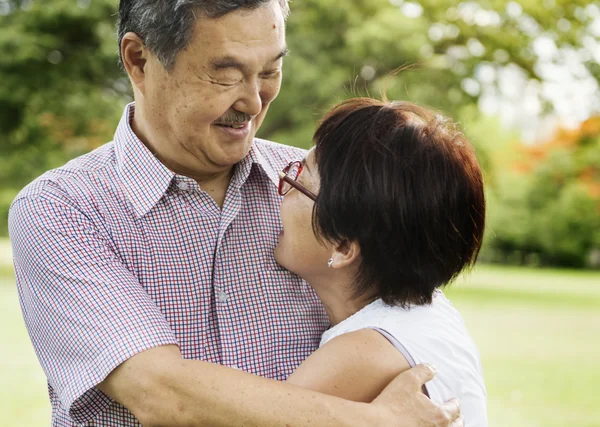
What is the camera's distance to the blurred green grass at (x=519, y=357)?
7.75m

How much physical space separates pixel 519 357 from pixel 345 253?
31.4ft

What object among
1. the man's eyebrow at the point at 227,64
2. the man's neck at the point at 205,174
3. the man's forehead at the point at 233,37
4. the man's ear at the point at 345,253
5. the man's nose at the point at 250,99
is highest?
the man's forehead at the point at 233,37

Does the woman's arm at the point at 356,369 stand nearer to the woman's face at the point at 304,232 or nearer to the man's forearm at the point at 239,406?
the man's forearm at the point at 239,406

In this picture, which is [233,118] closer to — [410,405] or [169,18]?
[169,18]

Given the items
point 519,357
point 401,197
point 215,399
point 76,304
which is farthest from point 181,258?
point 519,357

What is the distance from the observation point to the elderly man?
167 centimetres

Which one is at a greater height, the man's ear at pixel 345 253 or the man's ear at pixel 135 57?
the man's ear at pixel 135 57

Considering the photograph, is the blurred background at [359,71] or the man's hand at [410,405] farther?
the blurred background at [359,71]

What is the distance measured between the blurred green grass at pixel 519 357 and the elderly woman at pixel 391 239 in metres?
0.60

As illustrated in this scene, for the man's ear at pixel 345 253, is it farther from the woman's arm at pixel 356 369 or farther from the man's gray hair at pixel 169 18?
the man's gray hair at pixel 169 18

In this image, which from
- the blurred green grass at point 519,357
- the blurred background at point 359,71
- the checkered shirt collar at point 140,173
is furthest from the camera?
the blurred background at point 359,71

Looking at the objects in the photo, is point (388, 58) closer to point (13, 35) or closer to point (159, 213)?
point (13, 35)

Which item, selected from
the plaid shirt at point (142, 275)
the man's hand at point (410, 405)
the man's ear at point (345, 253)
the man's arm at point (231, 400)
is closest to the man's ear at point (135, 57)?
the plaid shirt at point (142, 275)

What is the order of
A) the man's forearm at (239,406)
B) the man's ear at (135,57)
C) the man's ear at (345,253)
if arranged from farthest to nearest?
the man's ear at (135,57)
the man's ear at (345,253)
the man's forearm at (239,406)
